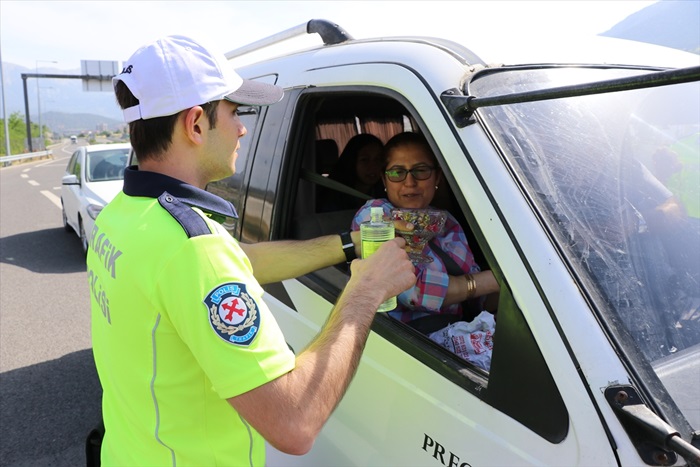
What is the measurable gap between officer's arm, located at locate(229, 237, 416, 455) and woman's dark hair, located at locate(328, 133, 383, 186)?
1.85 meters

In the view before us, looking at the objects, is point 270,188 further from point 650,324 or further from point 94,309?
point 650,324

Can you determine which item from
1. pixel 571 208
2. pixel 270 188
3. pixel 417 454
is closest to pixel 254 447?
pixel 417 454

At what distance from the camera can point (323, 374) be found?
125 cm

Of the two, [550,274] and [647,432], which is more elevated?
[550,274]

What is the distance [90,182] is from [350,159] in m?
6.23

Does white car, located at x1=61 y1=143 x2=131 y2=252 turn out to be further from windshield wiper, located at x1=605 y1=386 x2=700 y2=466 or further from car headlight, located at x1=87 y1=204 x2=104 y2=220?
windshield wiper, located at x1=605 y1=386 x2=700 y2=466

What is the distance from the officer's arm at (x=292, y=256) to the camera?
2055 mm

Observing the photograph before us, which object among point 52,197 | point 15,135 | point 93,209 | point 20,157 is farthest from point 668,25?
point 15,135

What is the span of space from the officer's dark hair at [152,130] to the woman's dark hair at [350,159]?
6.18 feet

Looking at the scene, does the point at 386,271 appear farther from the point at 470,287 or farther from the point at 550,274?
the point at 470,287

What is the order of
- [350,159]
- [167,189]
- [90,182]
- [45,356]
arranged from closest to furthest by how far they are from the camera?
[167,189] < [350,159] < [45,356] < [90,182]

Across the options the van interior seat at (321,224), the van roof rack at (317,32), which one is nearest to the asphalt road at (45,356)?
the van interior seat at (321,224)

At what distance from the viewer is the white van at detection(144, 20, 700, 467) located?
1.20m

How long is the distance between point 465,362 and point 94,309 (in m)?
1.03
